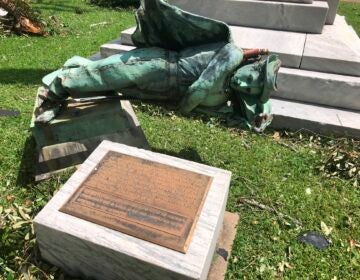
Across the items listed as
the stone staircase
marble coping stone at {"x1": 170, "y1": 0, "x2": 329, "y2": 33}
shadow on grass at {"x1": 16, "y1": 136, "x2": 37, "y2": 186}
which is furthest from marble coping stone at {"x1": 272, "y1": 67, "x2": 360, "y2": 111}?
shadow on grass at {"x1": 16, "y1": 136, "x2": 37, "y2": 186}

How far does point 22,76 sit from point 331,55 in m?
4.74

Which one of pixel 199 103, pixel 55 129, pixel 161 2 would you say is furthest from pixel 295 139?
pixel 55 129

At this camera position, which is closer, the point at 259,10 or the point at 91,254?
the point at 91,254

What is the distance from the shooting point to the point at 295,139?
4.66 meters

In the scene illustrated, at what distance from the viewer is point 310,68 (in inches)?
195

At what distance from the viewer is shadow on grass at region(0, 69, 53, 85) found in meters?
5.75

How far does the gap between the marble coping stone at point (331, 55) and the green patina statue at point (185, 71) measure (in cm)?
200

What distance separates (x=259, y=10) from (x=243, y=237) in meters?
3.72

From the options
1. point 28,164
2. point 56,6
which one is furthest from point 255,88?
point 56,6

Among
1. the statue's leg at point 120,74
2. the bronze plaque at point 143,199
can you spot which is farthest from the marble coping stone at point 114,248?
the statue's leg at point 120,74

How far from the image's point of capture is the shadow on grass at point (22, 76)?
18.9ft

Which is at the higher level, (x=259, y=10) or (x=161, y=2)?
(x=161, y=2)

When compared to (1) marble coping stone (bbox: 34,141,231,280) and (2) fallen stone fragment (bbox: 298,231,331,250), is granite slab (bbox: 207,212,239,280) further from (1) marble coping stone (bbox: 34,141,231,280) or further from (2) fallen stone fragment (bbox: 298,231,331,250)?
(2) fallen stone fragment (bbox: 298,231,331,250)

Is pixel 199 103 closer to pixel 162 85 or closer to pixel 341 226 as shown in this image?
pixel 162 85
